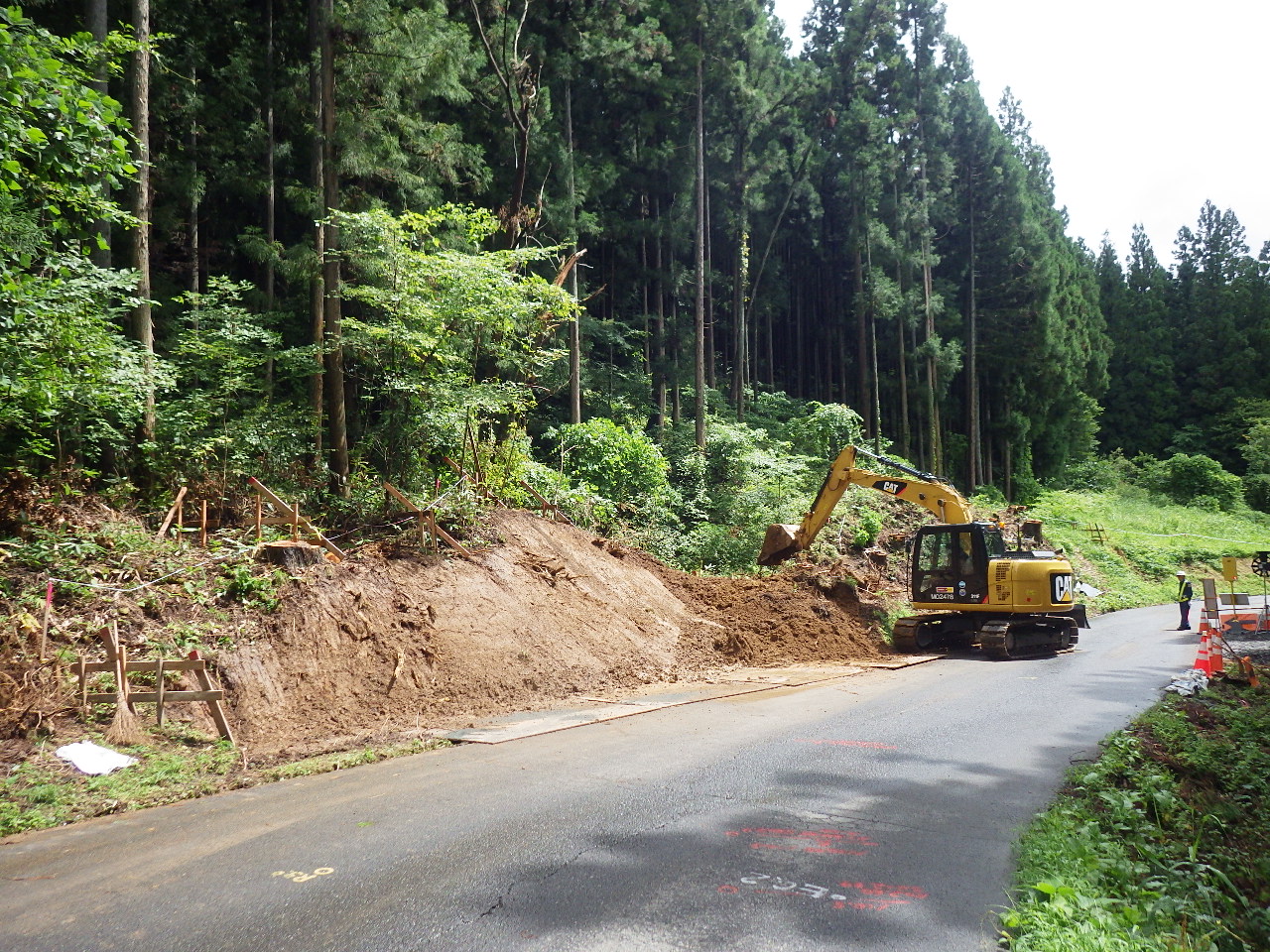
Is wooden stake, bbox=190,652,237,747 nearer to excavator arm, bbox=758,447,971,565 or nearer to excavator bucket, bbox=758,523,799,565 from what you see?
excavator arm, bbox=758,447,971,565

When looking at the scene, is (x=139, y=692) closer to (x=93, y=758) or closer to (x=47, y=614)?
(x=93, y=758)

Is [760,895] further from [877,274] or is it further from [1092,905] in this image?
[877,274]

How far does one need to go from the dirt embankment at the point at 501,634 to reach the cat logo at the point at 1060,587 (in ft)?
10.5

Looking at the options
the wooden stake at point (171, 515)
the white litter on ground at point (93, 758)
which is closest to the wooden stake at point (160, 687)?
the white litter on ground at point (93, 758)

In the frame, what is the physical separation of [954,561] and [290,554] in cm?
1143

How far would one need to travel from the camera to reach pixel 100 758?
695 centimetres

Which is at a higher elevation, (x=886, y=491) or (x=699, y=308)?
(x=699, y=308)

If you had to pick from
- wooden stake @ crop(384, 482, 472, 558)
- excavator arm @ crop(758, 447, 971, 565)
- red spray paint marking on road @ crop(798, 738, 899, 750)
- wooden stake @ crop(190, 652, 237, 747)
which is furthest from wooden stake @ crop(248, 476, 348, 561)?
excavator arm @ crop(758, 447, 971, 565)

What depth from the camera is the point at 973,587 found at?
50.8 ft

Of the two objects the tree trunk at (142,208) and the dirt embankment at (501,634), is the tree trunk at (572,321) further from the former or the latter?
the tree trunk at (142,208)

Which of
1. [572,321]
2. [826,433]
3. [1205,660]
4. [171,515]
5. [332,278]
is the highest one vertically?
[572,321]

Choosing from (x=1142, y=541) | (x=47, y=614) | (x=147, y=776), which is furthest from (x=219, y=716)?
(x=1142, y=541)

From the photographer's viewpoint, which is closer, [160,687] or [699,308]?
[160,687]

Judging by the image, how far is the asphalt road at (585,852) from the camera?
4195 millimetres
